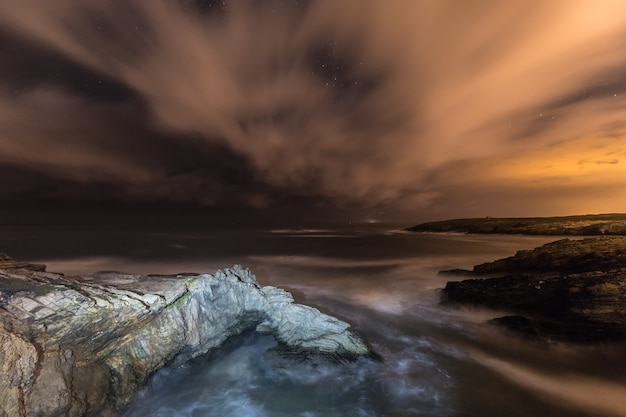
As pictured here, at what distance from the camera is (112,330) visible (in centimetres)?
675

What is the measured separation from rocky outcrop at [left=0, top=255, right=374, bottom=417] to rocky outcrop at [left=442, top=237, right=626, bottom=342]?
27.1ft

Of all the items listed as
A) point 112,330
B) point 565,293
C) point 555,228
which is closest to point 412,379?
point 112,330

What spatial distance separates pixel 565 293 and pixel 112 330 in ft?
53.7

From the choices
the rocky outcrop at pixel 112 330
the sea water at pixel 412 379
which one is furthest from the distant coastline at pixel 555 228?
the rocky outcrop at pixel 112 330

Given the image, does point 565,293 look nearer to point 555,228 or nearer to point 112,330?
point 112,330

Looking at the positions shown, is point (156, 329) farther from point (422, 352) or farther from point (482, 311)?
point (482, 311)

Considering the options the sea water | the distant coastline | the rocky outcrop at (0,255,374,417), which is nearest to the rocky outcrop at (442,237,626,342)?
the sea water

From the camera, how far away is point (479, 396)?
812 cm

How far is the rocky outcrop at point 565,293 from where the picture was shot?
1115cm

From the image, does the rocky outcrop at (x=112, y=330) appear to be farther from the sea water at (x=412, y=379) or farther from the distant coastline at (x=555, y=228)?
the distant coastline at (x=555, y=228)

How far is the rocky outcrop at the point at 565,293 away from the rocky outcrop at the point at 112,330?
825cm

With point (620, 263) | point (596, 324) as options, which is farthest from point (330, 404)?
point (620, 263)

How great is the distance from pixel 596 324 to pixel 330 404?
11018 mm

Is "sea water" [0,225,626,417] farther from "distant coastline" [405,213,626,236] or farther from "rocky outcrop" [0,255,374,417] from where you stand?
"distant coastline" [405,213,626,236]
